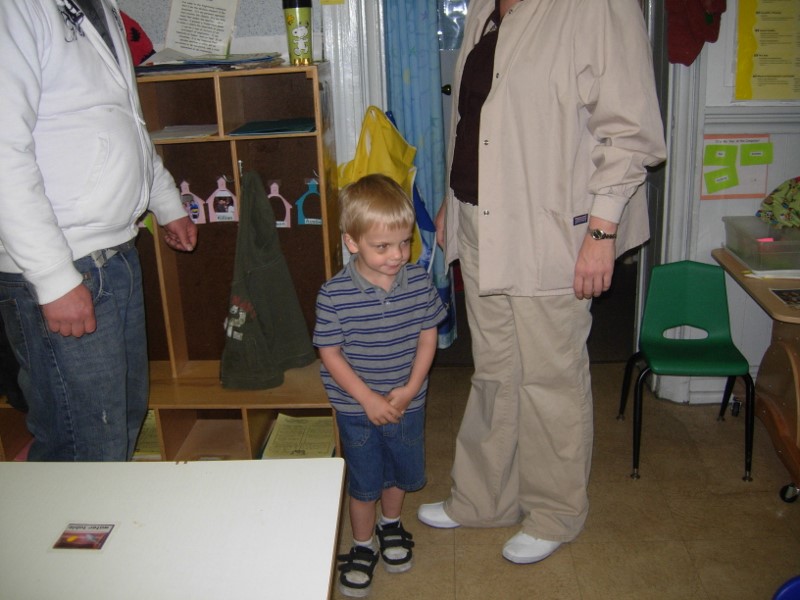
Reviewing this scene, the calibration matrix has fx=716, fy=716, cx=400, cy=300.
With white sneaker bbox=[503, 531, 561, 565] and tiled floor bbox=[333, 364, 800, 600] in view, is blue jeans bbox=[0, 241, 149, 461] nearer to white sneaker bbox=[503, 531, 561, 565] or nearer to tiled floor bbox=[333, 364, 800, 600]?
tiled floor bbox=[333, 364, 800, 600]

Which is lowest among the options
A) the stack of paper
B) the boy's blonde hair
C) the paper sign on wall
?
the stack of paper

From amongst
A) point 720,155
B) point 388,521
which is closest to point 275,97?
point 388,521

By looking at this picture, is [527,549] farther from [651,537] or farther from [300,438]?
[300,438]

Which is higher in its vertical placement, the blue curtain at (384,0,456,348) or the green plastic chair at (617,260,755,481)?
the blue curtain at (384,0,456,348)

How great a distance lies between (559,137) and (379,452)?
35.0 inches

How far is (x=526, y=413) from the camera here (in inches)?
74.3

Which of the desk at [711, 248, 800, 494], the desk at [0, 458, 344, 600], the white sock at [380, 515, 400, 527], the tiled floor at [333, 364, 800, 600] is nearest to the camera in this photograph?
the desk at [0, 458, 344, 600]

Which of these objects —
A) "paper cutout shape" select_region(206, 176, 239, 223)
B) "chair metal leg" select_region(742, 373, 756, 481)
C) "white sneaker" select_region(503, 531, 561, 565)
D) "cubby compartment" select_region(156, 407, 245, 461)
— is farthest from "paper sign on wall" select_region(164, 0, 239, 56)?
"chair metal leg" select_region(742, 373, 756, 481)

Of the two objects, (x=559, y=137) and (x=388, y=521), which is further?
(x=388, y=521)

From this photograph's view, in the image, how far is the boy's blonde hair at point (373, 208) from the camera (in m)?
1.65

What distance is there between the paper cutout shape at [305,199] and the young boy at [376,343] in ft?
2.41

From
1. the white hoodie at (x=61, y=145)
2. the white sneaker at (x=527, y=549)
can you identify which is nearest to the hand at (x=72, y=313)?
the white hoodie at (x=61, y=145)

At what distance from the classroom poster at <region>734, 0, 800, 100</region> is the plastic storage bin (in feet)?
1.44

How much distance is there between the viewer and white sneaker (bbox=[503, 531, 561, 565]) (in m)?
1.94
